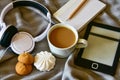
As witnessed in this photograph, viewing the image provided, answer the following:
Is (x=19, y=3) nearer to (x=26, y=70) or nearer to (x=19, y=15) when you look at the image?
(x=19, y=15)

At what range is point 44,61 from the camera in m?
0.53

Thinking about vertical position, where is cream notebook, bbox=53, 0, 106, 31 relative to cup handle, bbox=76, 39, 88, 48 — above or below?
above

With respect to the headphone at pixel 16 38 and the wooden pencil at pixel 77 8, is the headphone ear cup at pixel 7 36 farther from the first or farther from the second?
the wooden pencil at pixel 77 8

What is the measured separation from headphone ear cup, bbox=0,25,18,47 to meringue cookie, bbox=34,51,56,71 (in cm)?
7

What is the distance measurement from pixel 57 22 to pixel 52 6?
49 millimetres

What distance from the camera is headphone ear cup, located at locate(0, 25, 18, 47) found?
534 millimetres

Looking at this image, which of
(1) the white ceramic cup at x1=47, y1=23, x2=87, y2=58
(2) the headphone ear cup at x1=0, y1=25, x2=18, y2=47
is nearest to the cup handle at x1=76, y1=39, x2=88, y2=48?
(1) the white ceramic cup at x1=47, y1=23, x2=87, y2=58

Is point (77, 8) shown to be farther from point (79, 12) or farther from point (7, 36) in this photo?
point (7, 36)

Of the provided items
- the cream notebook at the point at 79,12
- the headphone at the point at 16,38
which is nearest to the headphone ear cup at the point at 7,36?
the headphone at the point at 16,38

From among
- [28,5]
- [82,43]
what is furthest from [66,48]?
[28,5]

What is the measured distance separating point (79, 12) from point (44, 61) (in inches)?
6.3

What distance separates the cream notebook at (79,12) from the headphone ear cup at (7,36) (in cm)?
12

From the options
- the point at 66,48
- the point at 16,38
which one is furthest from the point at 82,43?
the point at 16,38

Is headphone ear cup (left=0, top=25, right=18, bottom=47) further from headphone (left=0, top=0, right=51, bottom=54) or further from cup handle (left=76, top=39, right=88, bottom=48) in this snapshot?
cup handle (left=76, top=39, right=88, bottom=48)
